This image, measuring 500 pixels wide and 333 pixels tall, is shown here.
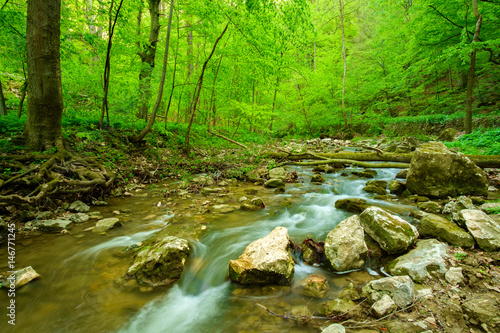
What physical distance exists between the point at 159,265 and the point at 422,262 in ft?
11.0

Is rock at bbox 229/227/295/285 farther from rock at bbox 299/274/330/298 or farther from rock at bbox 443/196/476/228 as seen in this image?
rock at bbox 443/196/476/228

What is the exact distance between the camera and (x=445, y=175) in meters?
4.95

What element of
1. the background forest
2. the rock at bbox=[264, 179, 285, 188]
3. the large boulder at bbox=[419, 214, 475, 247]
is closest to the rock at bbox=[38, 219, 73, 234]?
the background forest

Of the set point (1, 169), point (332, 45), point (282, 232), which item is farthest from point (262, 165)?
point (332, 45)

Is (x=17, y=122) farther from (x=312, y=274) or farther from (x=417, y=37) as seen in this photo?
(x=417, y=37)

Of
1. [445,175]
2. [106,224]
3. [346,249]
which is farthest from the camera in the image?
[445,175]

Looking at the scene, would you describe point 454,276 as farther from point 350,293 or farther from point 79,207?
point 79,207

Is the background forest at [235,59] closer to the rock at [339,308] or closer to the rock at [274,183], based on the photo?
the rock at [274,183]

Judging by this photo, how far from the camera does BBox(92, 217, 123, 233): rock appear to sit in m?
3.91

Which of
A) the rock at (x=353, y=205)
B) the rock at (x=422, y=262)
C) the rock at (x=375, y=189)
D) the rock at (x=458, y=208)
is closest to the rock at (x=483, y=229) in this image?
the rock at (x=458, y=208)

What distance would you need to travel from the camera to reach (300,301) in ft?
7.95

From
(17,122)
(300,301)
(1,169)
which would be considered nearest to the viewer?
(300,301)

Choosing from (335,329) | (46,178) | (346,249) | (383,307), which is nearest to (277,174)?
(346,249)

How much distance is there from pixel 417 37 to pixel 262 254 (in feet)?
47.9
